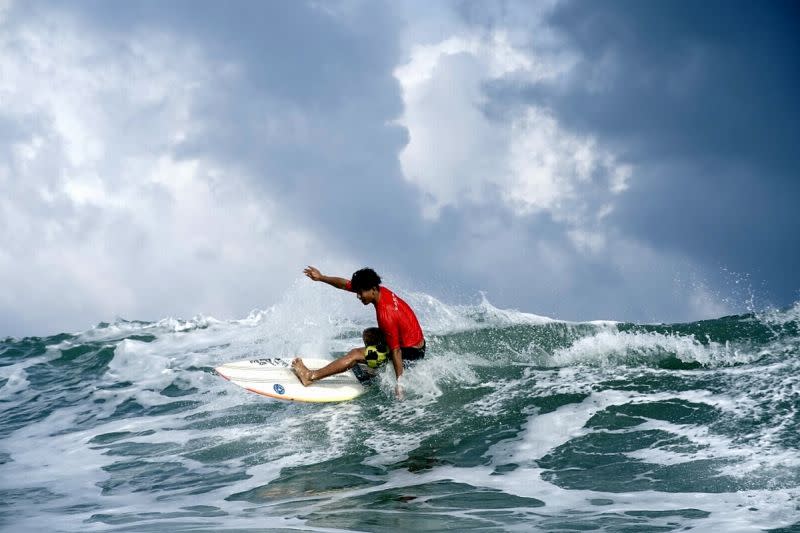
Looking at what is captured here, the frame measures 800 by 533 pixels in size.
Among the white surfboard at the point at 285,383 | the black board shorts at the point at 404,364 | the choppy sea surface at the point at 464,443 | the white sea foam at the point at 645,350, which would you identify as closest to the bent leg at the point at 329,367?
the white surfboard at the point at 285,383

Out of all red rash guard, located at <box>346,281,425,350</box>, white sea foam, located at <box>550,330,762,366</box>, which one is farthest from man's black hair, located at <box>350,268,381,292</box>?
white sea foam, located at <box>550,330,762,366</box>

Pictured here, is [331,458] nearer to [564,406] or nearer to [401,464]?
[401,464]

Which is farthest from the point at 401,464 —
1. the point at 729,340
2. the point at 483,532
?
the point at 729,340

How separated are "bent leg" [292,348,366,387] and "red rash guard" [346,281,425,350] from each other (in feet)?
2.15

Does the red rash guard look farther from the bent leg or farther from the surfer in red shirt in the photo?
the bent leg

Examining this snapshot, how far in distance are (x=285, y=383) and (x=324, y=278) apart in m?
1.67

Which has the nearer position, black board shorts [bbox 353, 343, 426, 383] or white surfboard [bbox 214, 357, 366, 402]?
black board shorts [bbox 353, 343, 426, 383]

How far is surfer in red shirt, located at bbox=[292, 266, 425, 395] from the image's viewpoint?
30.8ft

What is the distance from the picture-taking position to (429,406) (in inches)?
372

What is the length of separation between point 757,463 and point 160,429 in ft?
26.1

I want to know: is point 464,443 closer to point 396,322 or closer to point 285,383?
point 396,322

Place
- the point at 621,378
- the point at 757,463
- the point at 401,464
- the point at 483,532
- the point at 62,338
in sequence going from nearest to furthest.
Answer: the point at 483,532, the point at 757,463, the point at 401,464, the point at 621,378, the point at 62,338

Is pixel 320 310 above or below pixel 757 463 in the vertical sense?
above

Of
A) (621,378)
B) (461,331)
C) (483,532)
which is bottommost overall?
(483,532)
